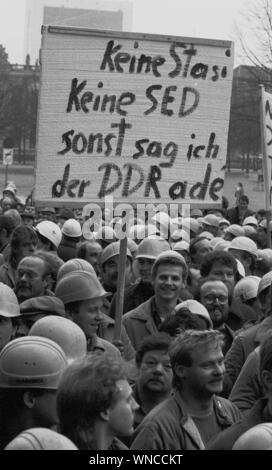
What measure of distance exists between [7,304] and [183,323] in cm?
87

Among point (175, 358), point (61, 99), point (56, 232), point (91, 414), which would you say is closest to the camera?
point (91, 414)

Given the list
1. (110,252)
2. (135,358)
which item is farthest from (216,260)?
(135,358)

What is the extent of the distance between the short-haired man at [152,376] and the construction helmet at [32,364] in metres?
0.89

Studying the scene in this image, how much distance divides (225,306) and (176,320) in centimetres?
119

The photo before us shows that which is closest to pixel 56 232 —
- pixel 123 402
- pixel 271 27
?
pixel 123 402

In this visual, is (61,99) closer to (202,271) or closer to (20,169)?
(202,271)

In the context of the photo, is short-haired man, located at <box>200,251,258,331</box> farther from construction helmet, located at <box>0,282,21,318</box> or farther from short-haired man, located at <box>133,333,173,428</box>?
short-haired man, located at <box>133,333,173,428</box>

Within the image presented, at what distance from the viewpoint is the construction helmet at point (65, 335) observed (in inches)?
199

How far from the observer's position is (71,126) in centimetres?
704

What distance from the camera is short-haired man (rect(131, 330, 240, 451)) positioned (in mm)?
4762

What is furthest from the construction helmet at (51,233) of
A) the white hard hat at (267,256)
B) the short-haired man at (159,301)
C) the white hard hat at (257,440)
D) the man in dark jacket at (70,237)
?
the white hard hat at (257,440)

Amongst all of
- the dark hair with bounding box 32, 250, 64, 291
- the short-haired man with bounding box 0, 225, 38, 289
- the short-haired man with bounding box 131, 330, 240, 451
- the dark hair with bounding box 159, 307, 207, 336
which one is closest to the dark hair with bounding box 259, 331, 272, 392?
the short-haired man with bounding box 131, 330, 240, 451

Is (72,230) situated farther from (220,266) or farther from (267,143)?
(220,266)

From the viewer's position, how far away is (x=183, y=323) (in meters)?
6.22
